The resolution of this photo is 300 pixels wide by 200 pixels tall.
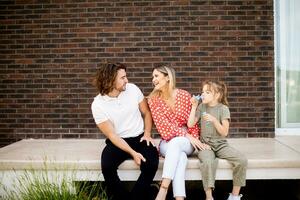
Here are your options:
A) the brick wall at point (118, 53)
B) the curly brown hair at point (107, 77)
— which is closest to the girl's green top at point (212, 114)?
the curly brown hair at point (107, 77)

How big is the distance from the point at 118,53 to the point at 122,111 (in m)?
1.64

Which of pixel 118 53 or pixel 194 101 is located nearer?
pixel 194 101

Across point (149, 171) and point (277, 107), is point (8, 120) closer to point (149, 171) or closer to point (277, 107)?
point (149, 171)

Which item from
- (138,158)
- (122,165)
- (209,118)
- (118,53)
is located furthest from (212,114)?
(118,53)

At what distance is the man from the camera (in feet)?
12.5

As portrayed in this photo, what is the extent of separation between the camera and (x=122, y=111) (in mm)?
4098

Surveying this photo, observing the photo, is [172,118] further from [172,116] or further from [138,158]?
[138,158]

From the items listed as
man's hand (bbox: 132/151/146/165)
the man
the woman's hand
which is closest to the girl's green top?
the woman's hand

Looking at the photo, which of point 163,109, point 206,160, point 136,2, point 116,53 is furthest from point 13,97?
point 206,160

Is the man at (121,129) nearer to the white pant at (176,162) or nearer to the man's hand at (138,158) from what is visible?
the man's hand at (138,158)

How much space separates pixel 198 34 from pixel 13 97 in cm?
274

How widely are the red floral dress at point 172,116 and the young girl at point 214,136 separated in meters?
0.10

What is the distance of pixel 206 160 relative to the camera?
3.91 meters

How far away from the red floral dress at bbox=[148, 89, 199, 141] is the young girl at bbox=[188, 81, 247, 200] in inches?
3.9
